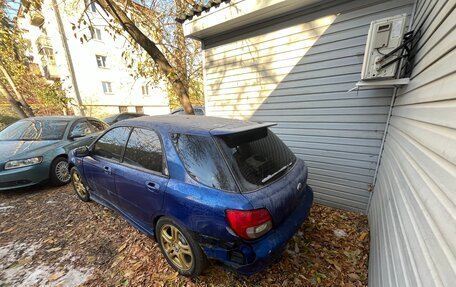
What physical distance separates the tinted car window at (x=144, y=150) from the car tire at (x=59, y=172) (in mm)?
3275

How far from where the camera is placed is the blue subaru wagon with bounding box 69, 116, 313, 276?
1783mm

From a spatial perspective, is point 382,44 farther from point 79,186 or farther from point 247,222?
point 79,186

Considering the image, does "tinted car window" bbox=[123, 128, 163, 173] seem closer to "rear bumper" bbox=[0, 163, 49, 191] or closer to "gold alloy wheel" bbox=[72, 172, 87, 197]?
"gold alloy wheel" bbox=[72, 172, 87, 197]

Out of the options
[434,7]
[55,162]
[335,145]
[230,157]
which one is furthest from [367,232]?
[55,162]

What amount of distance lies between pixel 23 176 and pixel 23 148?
66 cm

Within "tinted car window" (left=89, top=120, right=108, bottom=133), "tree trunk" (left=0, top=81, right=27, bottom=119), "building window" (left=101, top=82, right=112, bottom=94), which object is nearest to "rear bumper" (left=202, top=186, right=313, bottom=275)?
"tinted car window" (left=89, top=120, right=108, bottom=133)

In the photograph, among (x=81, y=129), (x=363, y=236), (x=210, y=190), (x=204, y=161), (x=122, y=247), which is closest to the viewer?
(x=210, y=190)

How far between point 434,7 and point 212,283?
3.34 meters

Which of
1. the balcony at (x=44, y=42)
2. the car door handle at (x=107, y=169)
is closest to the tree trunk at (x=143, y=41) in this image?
the car door handle at (x=107, y=169)

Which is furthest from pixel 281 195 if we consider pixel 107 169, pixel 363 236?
pixel 107 169

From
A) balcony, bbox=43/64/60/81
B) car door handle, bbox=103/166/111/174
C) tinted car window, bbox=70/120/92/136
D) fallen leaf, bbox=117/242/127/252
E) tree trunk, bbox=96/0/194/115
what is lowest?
fallen leaf, bbox=117/242/127/252

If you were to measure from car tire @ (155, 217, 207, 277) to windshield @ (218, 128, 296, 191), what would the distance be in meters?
0.84

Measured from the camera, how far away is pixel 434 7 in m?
1.71

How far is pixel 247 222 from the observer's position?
1.71 meters
